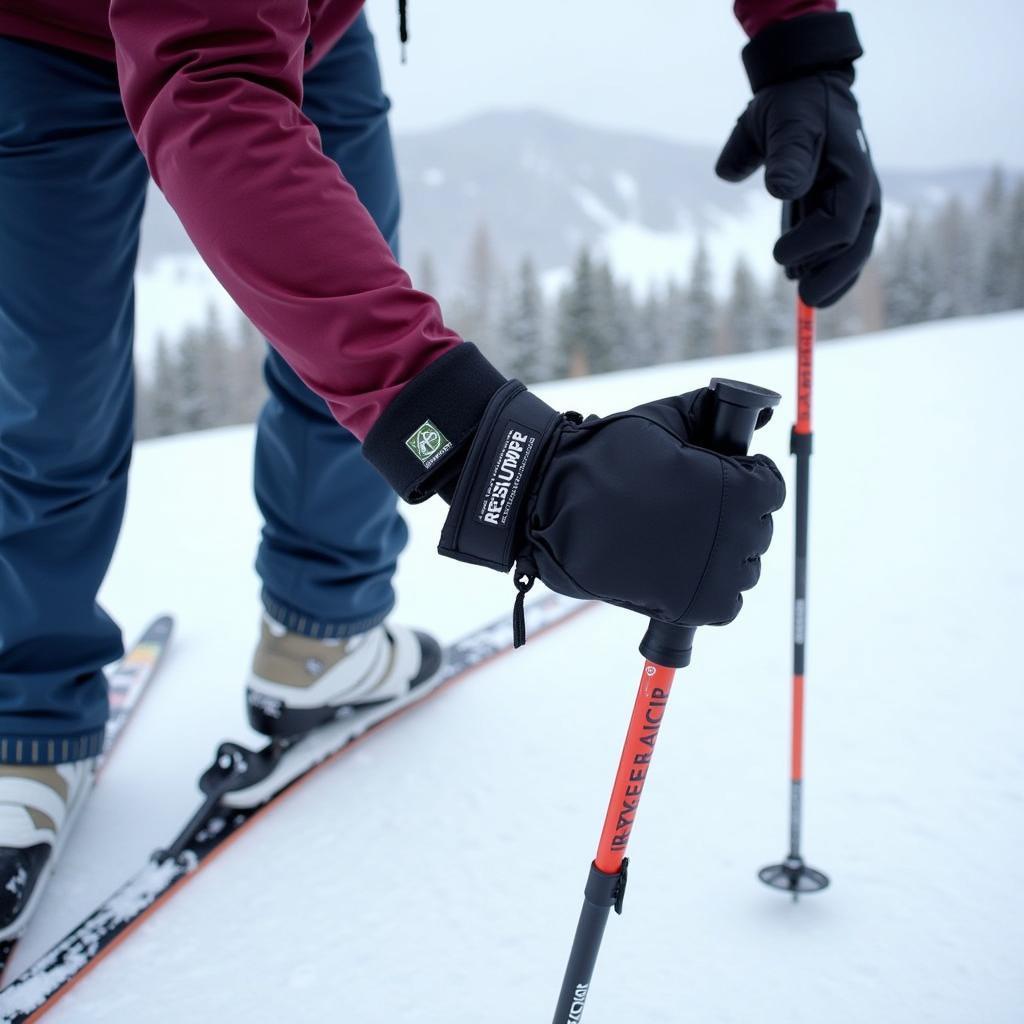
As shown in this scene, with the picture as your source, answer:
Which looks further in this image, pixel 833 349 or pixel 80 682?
pixel 833 349

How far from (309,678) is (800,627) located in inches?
29.8

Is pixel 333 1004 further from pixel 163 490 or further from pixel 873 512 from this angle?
pixel 163 490

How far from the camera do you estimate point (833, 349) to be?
5324mm

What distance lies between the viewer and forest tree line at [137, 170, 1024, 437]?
72.6ft

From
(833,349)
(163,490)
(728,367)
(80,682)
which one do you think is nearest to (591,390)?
(728,367)

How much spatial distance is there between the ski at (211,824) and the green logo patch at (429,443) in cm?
74

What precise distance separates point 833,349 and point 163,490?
391 centimetres

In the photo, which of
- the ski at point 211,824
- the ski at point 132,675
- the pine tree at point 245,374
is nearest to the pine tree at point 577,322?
the pine tree at point 245,374

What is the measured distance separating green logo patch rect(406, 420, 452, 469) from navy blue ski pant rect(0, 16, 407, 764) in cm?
68

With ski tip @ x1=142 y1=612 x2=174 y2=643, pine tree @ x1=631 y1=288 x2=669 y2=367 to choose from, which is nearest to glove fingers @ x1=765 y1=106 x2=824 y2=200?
ski tip @ x1=142 y1=612 x2=174 y2=643

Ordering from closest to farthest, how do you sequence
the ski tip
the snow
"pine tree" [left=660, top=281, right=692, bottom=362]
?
the snow
the ski tip
"pine tree" [left=660, top=281, right=692, bottom=362]

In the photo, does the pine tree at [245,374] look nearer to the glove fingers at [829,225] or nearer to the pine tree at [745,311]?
the pine tree at [745,311]

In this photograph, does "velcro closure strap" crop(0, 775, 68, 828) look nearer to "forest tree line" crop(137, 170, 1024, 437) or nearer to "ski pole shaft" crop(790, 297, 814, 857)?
"ski pole shaft" crop(790, 297, 814, 857)

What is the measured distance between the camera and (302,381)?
1.05m
